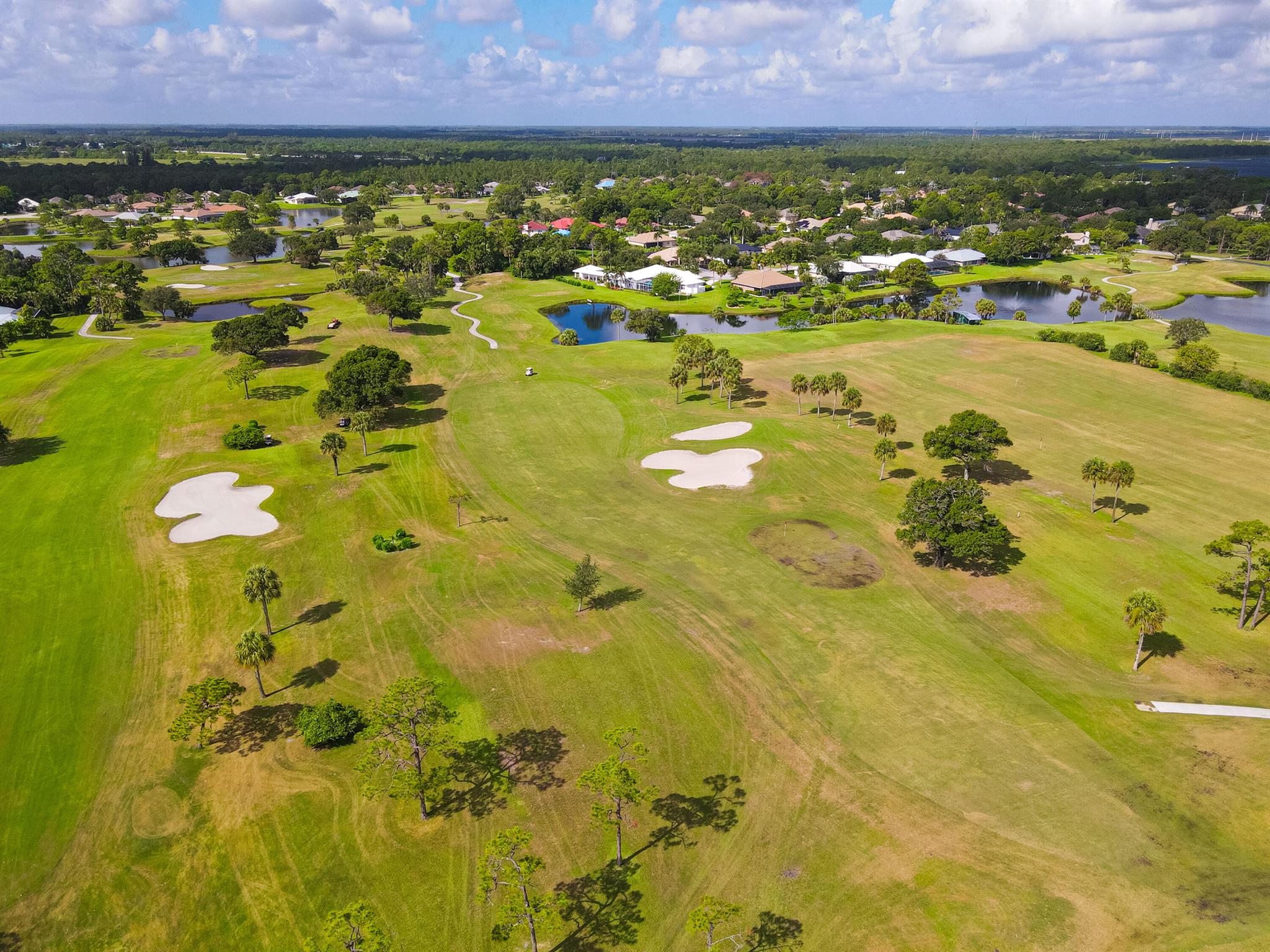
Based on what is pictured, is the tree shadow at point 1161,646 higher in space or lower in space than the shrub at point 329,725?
lower

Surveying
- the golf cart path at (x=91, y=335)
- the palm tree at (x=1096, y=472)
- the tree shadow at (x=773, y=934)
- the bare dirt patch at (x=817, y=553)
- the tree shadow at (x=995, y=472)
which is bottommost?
the tree shadow at (x=773, y=934)

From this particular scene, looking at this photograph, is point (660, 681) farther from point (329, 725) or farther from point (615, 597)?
point (329, 725)

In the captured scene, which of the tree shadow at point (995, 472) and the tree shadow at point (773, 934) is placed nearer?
the tree shadow at point (773, 934)

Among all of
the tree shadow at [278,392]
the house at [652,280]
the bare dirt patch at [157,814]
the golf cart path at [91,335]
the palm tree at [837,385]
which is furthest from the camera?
the house at [652,280]

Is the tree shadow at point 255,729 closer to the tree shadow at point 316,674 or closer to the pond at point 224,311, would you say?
the tree shadow at point 316,674

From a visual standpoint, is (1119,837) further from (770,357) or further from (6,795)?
(770,357)

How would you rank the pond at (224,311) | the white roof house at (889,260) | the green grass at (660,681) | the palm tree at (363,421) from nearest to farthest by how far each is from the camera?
the green grass at (660,681) → the palm tree at (363,421) → the pond at (224,311) → the white roof house at (889,260)

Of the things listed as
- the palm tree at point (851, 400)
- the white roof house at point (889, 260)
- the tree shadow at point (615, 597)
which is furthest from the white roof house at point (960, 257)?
the tree shadow at point (615, 597)

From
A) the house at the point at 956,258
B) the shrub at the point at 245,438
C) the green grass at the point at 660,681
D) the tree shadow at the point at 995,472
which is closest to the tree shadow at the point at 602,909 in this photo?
the green grass at the point at 660,681
